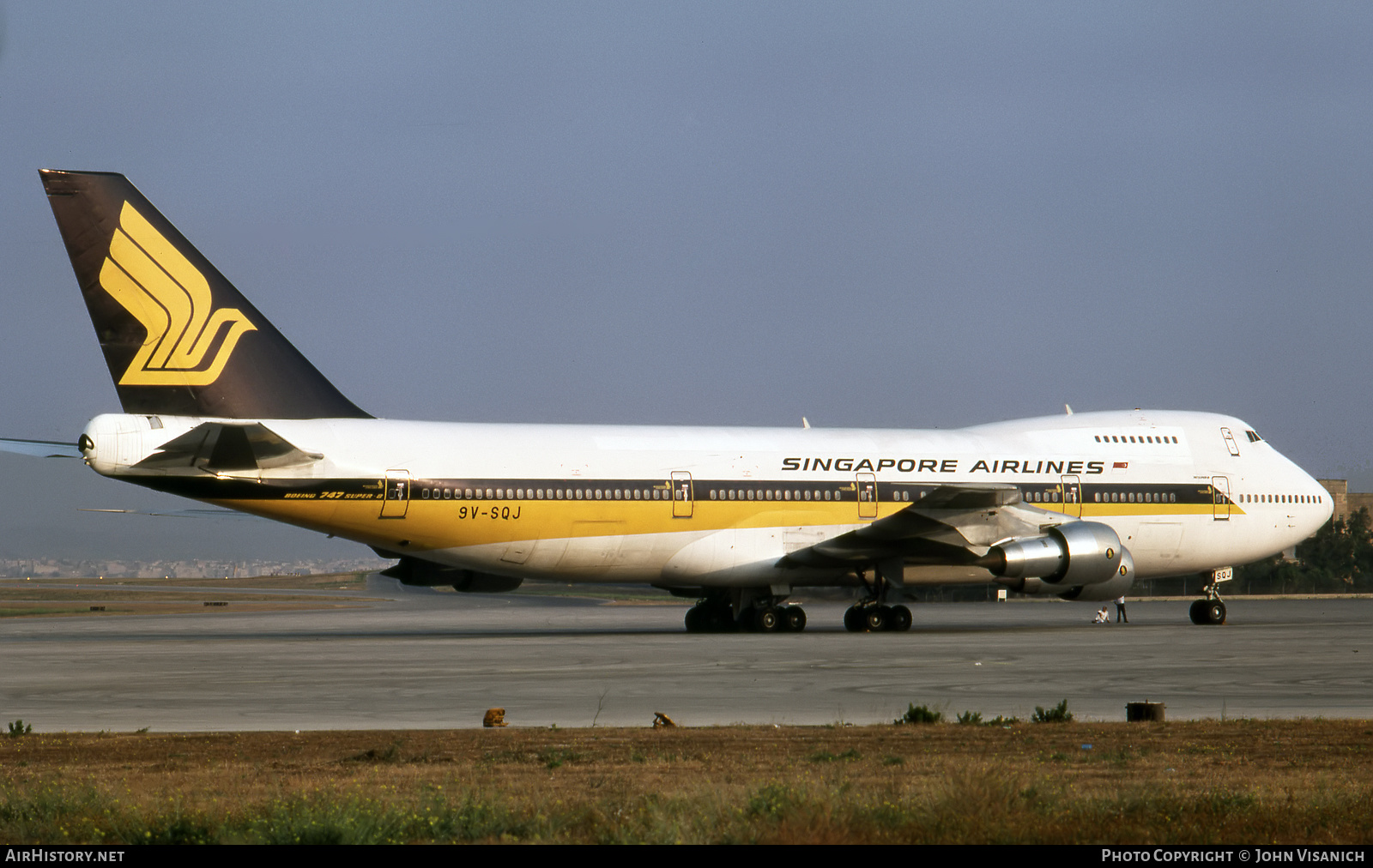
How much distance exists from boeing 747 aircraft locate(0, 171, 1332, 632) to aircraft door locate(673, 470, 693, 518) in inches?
1.5

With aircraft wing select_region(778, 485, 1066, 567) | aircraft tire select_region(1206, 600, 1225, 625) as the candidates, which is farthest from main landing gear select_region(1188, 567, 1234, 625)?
aircraft wing select_region(778, 485, 1066, 567)

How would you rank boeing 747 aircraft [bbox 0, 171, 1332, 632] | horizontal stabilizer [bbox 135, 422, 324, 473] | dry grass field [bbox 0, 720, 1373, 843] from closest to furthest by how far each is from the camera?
1. dry grass field [bbox 0, 720, 1373, 843]
2. horizontal stabilizer [bbox 135, 422, 324, 473]
3. boeing 747 aircraft [bbox 0, 171, 1332, 632]

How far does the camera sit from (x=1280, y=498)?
34.7m

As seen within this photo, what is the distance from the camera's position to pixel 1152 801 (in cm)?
806

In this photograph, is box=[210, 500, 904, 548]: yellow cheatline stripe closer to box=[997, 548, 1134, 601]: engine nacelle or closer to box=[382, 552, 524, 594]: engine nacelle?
box=[382, 552, 524, 594]: engine nacelle

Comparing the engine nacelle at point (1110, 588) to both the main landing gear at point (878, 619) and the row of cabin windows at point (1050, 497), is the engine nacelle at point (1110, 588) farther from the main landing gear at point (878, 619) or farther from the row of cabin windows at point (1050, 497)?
the main landing gear at point (878, 619)

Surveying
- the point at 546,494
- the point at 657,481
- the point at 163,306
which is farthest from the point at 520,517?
the point at 163,306

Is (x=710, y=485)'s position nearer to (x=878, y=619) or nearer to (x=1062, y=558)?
(x=878, y=619)

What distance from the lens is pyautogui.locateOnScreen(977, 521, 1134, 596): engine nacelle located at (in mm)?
29047

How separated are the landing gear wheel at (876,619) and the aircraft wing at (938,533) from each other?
3.48 feet

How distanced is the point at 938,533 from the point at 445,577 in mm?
10207
